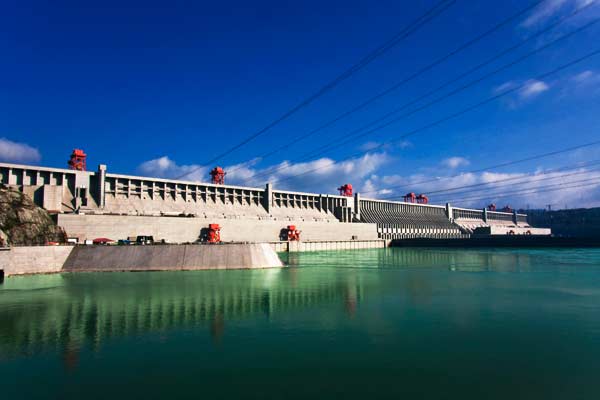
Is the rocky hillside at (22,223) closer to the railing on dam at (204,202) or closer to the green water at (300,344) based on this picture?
the railing on dam at (204,202)

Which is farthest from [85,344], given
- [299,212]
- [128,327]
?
[299,212]

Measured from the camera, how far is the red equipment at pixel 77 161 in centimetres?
7906

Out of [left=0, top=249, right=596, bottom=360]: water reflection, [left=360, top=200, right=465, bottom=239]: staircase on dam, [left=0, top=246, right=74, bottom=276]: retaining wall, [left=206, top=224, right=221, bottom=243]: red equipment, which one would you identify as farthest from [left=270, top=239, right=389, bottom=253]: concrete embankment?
[left=0, top=249, right=596, bottom=360]: water reflection

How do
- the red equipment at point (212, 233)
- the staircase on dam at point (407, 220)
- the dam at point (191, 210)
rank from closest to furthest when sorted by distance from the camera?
the dam at point (191, 210) < the red equipment at point (212, 233) < the staircase on dam at point (407, 220)

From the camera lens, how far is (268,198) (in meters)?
107

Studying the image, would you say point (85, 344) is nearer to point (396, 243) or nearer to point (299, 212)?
point (299, 212)

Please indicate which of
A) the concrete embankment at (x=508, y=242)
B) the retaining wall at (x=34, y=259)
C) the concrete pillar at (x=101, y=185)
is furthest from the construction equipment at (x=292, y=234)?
the retaining wall at (x=34, y=259)

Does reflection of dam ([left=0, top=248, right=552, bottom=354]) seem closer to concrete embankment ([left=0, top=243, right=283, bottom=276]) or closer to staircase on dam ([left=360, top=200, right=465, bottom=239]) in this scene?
concrete embankment ([left=0, top=243, right=283, bottom=276])

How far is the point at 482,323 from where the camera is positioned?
60.1ft

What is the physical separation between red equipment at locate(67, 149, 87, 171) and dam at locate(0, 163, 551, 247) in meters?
4.02

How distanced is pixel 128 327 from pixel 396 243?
357 ft

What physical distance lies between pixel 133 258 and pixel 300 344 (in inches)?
1359

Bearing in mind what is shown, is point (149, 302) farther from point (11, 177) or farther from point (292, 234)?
point (292, 234)

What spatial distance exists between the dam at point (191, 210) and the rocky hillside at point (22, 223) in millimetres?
6050
